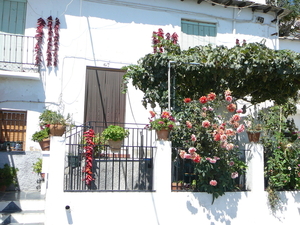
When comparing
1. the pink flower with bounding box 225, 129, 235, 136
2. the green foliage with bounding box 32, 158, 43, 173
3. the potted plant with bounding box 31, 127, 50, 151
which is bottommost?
the green foliage with bounding box 32, 158, 43, 173

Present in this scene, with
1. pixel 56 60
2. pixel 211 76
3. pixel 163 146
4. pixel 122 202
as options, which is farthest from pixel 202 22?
pixel 122 202

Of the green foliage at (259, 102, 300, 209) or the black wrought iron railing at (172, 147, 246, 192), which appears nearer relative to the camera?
the black wrought iron railing at (172, 147, 246, 192)

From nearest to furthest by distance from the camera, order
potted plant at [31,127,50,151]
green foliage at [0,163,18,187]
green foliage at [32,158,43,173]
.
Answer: potted plant at [31,127,50,151] → green foliage at [0,163,18,187] → green foliage at [32,158,43,173]

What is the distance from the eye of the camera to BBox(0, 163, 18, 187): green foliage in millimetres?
8570

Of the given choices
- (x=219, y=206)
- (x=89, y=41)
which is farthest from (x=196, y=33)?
(x=219, y=206)

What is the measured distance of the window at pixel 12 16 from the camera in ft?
31.8

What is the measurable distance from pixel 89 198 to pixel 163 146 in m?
1.82

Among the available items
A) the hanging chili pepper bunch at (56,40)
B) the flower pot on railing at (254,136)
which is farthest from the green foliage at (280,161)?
the hanging chili pepper bunch at (56,40)

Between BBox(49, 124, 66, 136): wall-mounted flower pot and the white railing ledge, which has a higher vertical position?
the white railing ledge

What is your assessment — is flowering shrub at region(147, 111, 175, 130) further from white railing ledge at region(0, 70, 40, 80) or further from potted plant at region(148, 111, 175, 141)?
white railing ledge at region(0, 70, 40, 80)

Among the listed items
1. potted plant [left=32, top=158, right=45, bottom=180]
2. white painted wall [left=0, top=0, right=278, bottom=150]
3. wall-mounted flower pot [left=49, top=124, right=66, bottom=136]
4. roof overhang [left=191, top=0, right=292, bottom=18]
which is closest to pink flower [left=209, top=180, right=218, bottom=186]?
wall-mounted flower pot [left=49, top=124, right=66, bottom=136]

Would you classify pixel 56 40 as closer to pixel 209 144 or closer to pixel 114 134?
pixel 114 134

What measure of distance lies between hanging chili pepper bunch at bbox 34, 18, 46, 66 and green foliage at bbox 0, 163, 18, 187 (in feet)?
9.84

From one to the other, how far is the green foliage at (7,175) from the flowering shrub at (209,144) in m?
4.54
